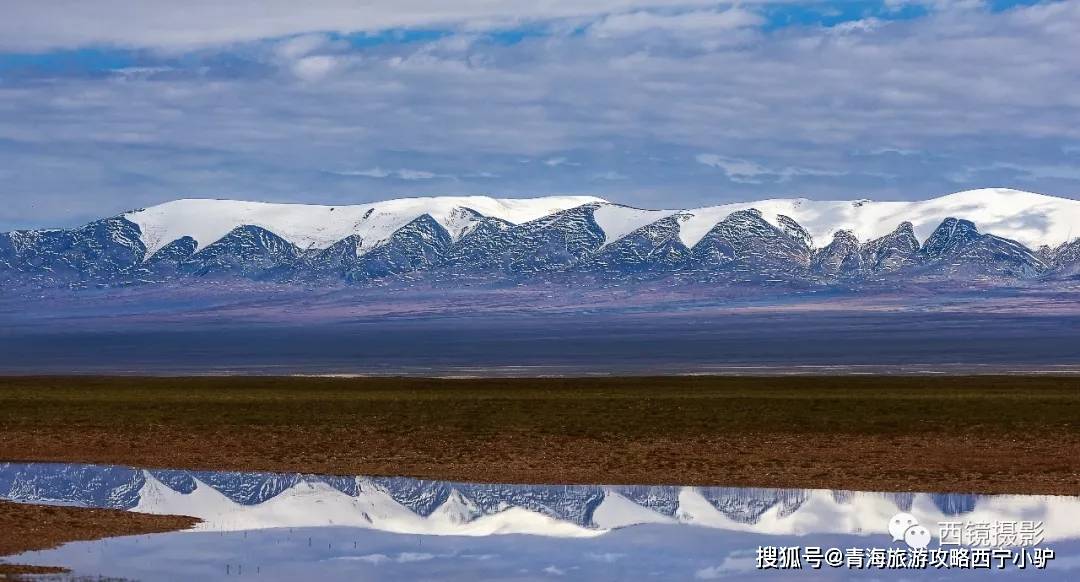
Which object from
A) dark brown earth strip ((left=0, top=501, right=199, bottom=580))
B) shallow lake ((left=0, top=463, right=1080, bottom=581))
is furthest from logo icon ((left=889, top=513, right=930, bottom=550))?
dark brown earth strip ((left=0, top=501, right=199, bottom=580))

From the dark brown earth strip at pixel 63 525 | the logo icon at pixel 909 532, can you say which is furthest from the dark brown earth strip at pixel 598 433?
the dark brown earth strip at pixel 63 525

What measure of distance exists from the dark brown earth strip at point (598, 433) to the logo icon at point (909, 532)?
489 centimetres

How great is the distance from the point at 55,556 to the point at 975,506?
16.4 m

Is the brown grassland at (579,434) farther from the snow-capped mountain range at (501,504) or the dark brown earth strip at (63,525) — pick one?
the snow-capped mountain range at (501,504)

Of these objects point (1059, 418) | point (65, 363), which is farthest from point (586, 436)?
point (65, 363)

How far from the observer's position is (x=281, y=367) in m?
105

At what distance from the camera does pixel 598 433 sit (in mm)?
44250

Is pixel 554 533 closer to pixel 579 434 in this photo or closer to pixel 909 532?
pixel 909 532

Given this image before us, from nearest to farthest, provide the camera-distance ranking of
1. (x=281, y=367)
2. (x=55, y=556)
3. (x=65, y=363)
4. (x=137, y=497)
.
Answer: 1. (x=55, y=556)
2. (x=137, y=497)
3. (x=281, y=367)
4. (x=65, y=363)

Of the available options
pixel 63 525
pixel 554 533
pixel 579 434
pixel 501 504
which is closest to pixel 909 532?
pixel 554 533

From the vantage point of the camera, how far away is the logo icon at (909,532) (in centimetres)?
2445

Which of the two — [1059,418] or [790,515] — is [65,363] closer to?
[1059,418]

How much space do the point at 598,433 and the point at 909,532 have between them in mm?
19335

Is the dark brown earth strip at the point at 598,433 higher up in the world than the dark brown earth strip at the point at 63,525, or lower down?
lower down
